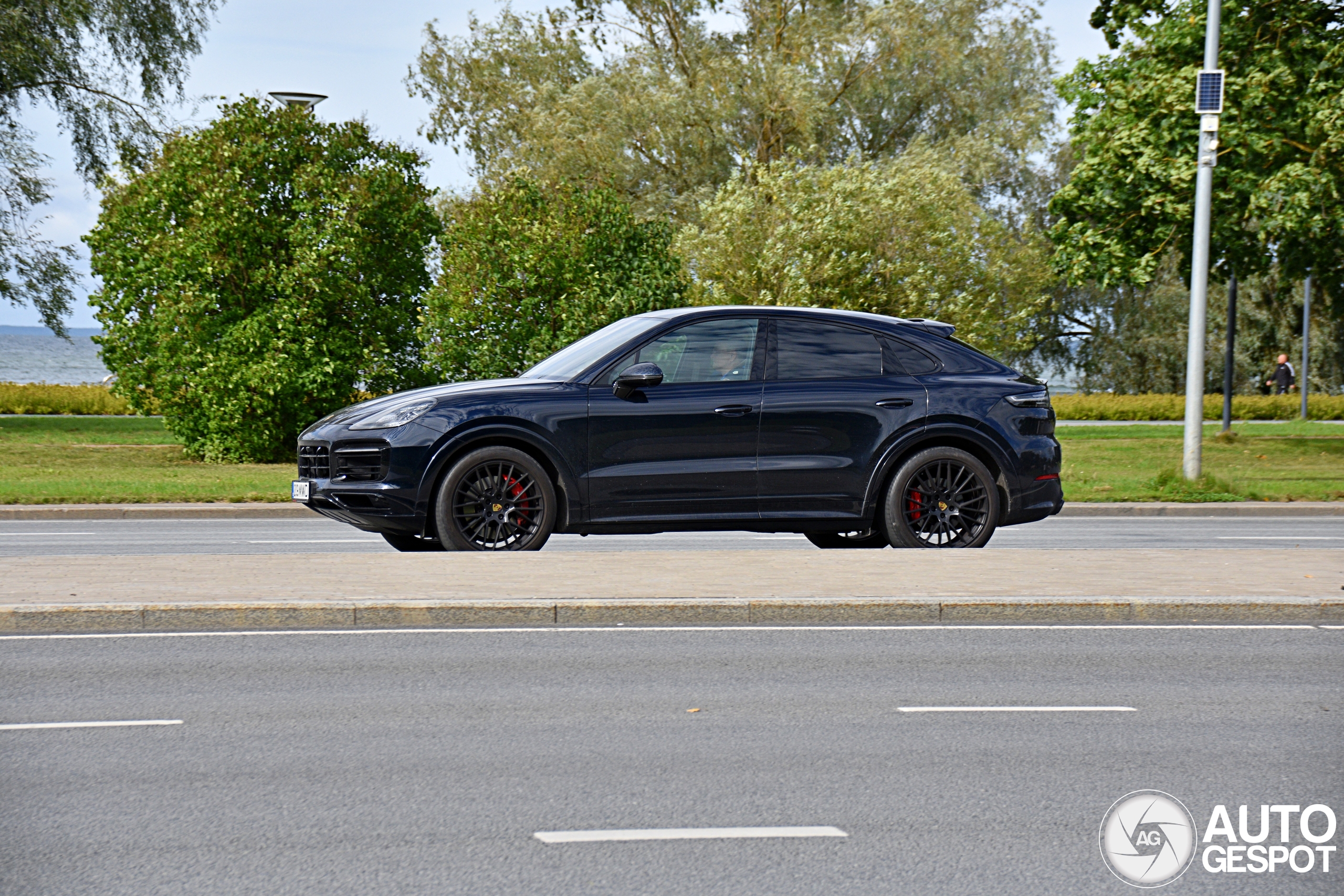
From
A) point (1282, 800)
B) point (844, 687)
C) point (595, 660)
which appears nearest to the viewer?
point (1282, 800)

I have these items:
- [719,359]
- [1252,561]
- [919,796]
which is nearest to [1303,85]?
[1252,561]

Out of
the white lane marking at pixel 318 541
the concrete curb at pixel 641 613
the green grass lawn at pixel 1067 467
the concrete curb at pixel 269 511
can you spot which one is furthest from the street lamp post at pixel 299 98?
the concrete curb at pixel 641 613

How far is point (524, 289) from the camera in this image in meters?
23.6

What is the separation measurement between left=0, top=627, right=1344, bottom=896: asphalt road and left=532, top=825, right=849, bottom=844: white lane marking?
1.8 inches

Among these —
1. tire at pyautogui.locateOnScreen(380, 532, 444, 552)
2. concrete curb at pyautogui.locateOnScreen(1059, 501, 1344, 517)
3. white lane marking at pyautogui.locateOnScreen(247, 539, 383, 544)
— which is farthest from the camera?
concrete curb at pyautogui.locateOnScreen(1059, 501, 1344, 517)

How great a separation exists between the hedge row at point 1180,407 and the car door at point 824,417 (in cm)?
3215

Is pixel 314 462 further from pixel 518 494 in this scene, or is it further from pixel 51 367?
pixel 51 367

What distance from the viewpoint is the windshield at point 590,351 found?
10.6m

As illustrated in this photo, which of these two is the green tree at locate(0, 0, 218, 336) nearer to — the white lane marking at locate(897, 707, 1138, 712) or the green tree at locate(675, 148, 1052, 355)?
the green tree at locate(675, 148, 1052, 355)

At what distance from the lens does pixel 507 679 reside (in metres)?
7.11

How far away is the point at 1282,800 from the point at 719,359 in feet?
20.2

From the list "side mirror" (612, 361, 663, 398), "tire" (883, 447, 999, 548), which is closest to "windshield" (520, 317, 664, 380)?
"side mirror" (612, 361, 663, 398)

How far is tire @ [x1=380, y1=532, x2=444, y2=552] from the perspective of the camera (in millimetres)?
11414

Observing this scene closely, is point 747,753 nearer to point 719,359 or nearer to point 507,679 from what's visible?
point 507,679
